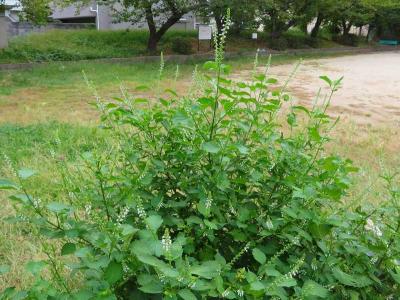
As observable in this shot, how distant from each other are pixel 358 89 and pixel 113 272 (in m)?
11.1

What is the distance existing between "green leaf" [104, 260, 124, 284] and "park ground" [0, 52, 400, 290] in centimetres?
52

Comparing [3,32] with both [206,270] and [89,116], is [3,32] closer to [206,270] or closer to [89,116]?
[89,116]

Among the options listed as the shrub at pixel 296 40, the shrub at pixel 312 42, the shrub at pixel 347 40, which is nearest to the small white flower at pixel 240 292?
the shrub at pixel 296 40

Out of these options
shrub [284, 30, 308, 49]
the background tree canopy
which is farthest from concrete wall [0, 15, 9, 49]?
shrub [284, 30, 308, 49]

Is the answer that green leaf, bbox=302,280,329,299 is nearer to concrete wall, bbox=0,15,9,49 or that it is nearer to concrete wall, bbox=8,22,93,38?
concrete wall, bbox=0,15,9,49

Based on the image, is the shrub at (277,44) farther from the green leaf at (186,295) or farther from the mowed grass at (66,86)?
the green leaf at (186,295)

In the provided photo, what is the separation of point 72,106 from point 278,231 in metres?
6.68

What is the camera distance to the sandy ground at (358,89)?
26.7ft

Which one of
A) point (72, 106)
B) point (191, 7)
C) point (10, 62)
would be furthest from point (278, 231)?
point (191, 7)

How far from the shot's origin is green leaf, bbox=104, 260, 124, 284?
1.17 metres

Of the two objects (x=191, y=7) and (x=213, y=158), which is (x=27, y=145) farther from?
(x=191, y=7)

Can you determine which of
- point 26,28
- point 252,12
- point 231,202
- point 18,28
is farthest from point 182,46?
point 231,202

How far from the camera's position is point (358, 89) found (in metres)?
11.2

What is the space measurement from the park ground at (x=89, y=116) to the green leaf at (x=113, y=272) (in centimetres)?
52
